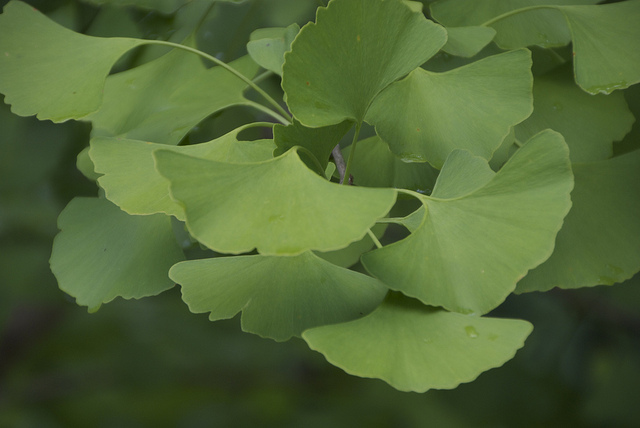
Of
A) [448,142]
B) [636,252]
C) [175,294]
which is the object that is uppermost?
[448,142]

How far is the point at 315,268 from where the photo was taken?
0.36 m

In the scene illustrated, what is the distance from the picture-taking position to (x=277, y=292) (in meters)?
0.35

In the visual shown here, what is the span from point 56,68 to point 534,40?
0.37 metres

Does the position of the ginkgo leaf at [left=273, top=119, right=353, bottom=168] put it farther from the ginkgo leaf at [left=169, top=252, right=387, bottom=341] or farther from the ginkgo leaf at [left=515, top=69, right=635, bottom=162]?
the ginkgo leaf at [left=515, top=69, right=635, bottom=162]

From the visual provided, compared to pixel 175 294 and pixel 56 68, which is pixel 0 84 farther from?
pixel 175 294

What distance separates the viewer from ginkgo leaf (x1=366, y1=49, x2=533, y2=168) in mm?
365

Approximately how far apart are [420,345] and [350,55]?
15cm

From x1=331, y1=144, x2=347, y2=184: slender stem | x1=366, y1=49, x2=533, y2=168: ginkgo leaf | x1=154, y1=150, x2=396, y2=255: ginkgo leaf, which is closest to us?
x1=154, y1=150, x2=396, y2=255: ginkgo leaf

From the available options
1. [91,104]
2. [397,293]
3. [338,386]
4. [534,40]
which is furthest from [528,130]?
[338,386]

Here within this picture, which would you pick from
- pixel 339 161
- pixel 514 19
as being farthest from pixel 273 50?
pixel 514 19

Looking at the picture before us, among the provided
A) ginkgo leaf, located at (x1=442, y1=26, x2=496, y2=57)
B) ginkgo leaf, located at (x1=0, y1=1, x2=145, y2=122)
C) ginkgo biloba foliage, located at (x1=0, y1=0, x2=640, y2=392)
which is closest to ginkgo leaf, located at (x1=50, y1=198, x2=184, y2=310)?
ginkgo biloba foliage, located at (x1=0, y1=0, x2=640, y2=392)

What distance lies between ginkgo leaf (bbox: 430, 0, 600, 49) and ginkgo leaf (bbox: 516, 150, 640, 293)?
0.12m

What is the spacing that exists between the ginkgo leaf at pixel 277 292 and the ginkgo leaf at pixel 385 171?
152 mm

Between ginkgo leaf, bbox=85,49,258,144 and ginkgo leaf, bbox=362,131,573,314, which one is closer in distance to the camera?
ginkgo leaf, bbox=362,131,573,314
